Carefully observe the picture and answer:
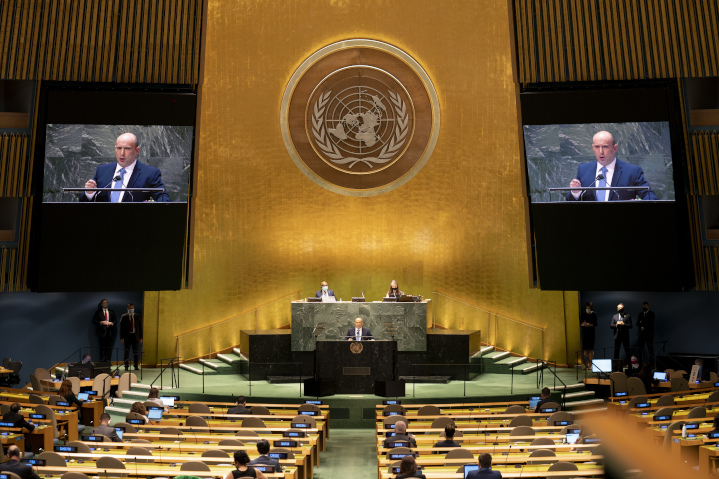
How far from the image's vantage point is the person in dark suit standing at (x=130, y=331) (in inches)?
656

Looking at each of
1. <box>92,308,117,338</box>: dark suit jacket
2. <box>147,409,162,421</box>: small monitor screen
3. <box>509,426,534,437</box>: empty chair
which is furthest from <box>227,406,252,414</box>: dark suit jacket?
<box>92,308,117,338</box>: dark suit jacket

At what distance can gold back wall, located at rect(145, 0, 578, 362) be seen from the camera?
1762 centimetres

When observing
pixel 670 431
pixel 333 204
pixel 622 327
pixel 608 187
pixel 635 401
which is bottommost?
pixel 670 431

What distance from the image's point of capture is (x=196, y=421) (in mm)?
10797

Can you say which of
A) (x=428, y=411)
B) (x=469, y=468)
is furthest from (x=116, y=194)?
(x=469, y=468)

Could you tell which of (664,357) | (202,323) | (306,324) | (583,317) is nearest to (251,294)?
Result: (202,323)

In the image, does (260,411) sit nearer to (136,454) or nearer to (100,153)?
(136,454)

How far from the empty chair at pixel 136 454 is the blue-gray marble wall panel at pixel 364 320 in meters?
7.00

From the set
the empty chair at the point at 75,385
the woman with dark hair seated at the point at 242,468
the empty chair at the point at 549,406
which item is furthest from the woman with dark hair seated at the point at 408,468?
the empty chair at the point at 75,385

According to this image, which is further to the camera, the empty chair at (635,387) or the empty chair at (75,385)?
the empty chair at (75,385)

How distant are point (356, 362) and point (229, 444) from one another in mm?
5177

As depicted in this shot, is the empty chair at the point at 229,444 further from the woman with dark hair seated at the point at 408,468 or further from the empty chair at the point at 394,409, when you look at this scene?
the empty chair at the point at 394,409

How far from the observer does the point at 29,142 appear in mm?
15586

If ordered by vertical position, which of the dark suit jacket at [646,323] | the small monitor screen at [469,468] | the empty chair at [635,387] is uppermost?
the dark suit jacket at [646,323]
